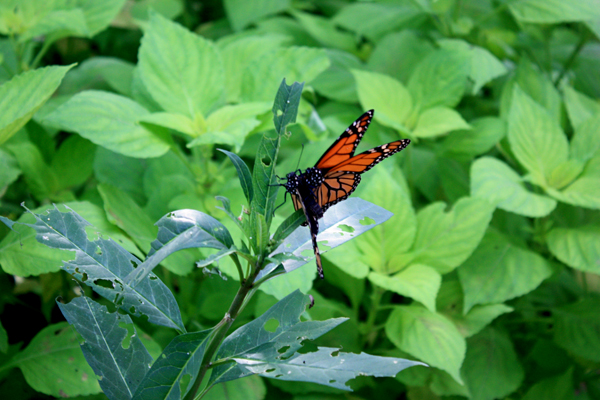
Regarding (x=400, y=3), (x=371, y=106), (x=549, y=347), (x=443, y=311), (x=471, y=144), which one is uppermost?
(x=400, y=3)

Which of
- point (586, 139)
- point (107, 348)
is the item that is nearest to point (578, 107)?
point (586, 139)

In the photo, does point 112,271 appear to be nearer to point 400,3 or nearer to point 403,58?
point 403,58

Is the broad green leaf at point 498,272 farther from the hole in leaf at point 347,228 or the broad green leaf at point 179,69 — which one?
the broad green leaf at point 179,69

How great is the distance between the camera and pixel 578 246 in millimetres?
1169

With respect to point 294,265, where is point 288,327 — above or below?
below

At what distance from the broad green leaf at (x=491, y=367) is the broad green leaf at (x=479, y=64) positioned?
72cm

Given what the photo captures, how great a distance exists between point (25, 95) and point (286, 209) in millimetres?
595

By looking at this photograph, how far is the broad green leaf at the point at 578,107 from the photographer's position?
146 centimetres

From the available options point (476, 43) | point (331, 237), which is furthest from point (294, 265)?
point (476, 43)

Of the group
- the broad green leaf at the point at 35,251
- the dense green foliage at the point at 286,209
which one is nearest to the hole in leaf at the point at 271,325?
the dense green foliage at the point at 286,209

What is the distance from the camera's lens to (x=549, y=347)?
4.29 feet

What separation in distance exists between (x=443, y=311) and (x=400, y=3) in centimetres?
117

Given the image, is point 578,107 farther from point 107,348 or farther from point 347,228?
point 107,348

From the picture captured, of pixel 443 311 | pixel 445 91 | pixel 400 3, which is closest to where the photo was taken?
pixel 443 311
